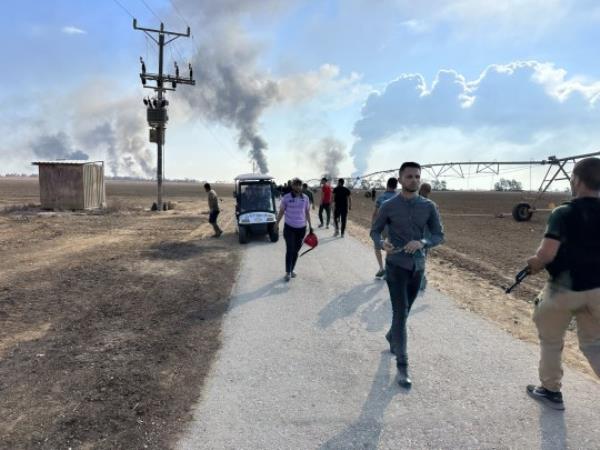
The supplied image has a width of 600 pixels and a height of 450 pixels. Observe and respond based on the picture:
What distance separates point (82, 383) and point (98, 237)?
12.2m

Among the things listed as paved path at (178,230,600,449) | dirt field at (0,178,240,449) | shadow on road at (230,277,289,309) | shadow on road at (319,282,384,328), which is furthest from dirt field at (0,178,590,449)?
Answer: shadow on road at (319,282,384,328)

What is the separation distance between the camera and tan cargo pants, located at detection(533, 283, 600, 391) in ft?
11.2

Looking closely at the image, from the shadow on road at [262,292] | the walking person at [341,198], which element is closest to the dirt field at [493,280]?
the walking person at [341,198]

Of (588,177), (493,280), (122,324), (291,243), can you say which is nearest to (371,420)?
(588,177)

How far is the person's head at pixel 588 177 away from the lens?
130 inches

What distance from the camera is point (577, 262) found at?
3.39 metres

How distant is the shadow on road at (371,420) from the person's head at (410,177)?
1.82m

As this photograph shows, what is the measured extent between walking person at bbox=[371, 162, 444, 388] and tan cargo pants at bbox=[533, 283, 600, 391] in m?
1.09

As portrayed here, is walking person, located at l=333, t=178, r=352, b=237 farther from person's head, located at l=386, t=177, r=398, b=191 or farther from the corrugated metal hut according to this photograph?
the corrugated metal hut

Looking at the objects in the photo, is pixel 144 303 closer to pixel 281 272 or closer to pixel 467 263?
pixel 281 272

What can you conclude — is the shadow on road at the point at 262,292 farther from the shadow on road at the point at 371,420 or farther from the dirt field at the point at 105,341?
the shadow on road at the point at 371,420

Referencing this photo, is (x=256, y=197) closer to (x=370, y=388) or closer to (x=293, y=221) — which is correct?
(x=293, y=221)

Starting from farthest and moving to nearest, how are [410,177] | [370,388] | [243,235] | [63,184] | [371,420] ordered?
[63,184] → [243,235] → [410,177] → [370,388] → [371,420]

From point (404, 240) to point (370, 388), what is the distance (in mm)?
1407
